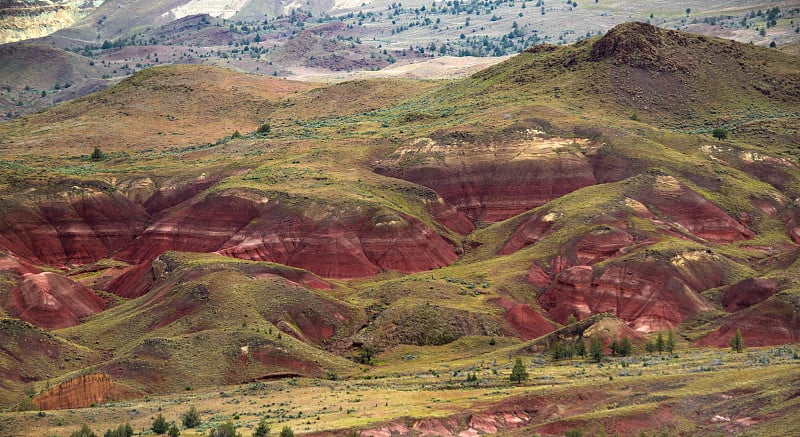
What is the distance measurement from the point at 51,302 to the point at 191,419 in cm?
4834

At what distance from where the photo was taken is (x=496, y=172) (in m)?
192

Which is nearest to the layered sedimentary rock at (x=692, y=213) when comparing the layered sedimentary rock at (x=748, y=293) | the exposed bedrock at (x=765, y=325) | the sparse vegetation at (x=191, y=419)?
the layered sedimentary rock at (x=748, y=293)

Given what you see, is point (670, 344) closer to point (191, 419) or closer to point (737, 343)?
point (737, 343)

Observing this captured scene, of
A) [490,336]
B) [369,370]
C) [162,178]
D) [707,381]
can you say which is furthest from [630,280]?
[162,178]

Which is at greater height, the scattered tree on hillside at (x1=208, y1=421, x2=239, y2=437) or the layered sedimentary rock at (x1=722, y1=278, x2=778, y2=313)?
the scattered tree on hillside at (x1=208, y1=421, x2=239, y2=437)

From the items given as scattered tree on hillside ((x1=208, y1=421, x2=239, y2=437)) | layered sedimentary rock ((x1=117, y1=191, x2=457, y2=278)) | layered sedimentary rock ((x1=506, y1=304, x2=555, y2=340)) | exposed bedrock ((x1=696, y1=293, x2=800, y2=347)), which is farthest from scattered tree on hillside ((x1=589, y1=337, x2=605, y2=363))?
layered sedimentary rock ((x1=117, y1=191, x2=457, y2=278))

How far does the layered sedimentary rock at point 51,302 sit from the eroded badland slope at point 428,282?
0.27 metres

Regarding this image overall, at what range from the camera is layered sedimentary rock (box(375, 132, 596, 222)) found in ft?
618

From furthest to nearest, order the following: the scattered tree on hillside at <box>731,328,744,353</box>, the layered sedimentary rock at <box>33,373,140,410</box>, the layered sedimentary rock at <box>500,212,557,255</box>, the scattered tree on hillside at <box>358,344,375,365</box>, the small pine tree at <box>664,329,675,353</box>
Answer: the layered sedimentary rock at <box>500,212,557,255</box> < the scattered tree on hillside at <box>358,344,375,365</box> < the small pine tree at <box>664,329,675,353</box> < the scattered tree on hillside at <box>731,328,744,353</box> < the layered sedimentary rock at <box>33,373,140,410</box>

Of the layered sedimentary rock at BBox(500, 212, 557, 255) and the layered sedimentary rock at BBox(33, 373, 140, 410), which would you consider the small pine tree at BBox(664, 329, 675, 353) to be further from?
the layered sedimentary rock at BBox(33, 373, 140, 410)

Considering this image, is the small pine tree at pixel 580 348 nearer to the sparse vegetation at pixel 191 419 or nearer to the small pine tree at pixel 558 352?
the small pine tree at pixel 558 352

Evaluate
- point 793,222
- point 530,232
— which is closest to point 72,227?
point 530,232

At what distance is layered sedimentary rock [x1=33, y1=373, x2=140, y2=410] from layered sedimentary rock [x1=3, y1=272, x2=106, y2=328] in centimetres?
2844

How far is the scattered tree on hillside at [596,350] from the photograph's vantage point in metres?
128
